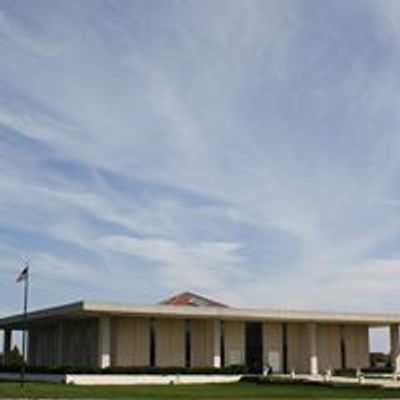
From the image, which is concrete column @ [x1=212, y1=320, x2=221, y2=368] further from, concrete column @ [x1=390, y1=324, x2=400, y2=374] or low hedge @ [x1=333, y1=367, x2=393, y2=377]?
concrete column @ [x1=390, y1=324, x2=400, y2=374]

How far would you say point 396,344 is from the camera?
7550 centimetres

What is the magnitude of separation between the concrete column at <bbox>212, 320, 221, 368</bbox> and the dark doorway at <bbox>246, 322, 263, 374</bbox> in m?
3.55

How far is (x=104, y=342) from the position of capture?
63469 millimetres

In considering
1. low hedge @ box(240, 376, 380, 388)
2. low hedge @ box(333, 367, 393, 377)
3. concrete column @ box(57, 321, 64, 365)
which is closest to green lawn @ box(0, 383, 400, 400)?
low hedge @ box(240, 376, 380, 388)

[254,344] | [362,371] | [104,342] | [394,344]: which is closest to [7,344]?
[104,342]

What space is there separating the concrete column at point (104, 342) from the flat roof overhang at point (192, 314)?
27.7 inches

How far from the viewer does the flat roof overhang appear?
60.6 metres

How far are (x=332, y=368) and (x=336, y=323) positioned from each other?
3.63 m

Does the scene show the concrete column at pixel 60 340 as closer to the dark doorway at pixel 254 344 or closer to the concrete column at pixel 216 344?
the concrete column at pixel 216 344

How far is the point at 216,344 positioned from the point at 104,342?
8874mm

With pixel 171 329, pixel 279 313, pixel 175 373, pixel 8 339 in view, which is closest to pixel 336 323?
pixel 279 313

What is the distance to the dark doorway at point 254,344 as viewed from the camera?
70.8 m

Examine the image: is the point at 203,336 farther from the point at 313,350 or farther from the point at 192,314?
the point at 313,350

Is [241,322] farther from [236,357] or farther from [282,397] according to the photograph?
[282,397]
